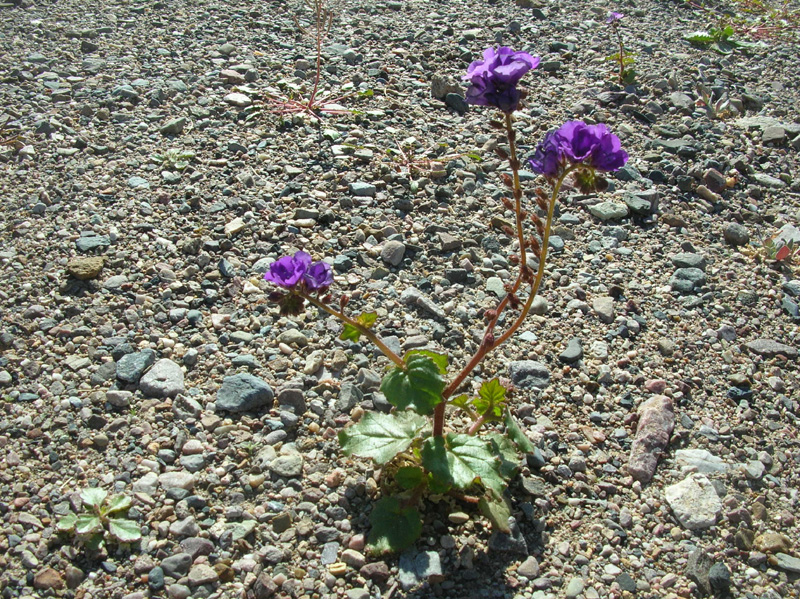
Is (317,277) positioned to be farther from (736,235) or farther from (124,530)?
(736,235)

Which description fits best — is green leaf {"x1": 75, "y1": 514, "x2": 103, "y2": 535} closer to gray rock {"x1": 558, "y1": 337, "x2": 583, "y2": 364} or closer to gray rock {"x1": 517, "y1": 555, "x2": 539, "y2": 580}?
gray rock {"x1": 517, "y1": 555, "x2": 539, "y2": 580}

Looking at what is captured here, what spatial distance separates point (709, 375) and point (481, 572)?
1.40 m

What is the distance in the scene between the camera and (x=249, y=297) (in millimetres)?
3256

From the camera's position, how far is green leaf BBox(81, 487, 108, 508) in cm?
233

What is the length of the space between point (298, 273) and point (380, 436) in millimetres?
613

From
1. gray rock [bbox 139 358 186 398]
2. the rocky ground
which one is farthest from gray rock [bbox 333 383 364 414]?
gray rock [bbox 139 358 186 398]

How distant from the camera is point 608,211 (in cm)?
384

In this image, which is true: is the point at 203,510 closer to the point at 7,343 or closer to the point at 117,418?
the point at 117,418

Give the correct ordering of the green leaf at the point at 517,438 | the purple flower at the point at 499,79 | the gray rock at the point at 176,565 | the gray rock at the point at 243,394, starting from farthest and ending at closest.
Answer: the gray rock at the point at 243,394
the green leaf at the point at 517,438
the gray rock at the point at 176,565
the purple flower at the point at 499,79

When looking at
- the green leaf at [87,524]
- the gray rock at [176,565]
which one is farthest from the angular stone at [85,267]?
the gray rock at [176,565]

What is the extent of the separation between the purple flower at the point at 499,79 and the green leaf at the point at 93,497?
69.0 inches

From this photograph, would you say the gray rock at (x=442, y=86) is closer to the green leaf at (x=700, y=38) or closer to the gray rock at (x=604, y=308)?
the gray rock at (x=604, y=308)

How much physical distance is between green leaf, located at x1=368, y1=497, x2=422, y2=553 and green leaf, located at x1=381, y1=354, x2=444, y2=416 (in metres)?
0.35

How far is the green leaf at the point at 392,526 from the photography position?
88.5 inches
